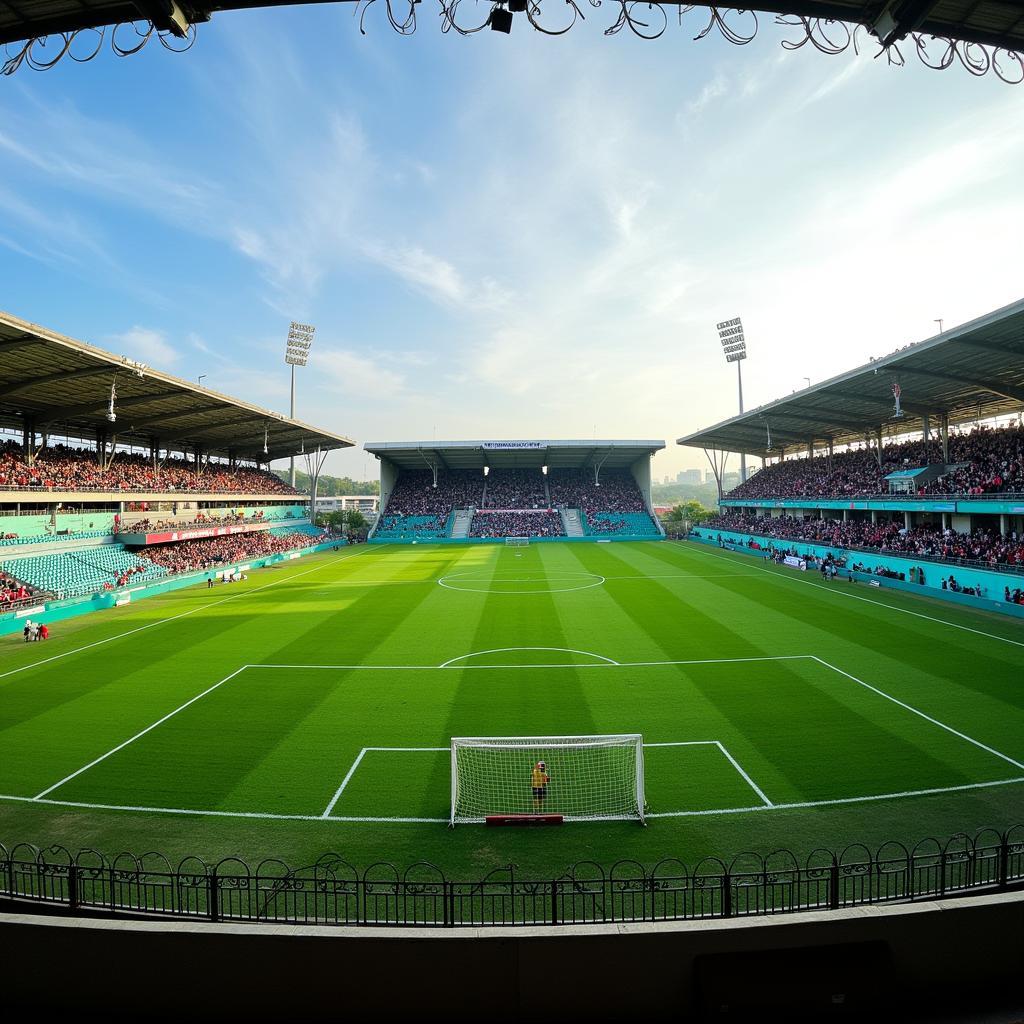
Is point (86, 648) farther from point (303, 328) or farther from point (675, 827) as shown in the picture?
point (303, 328)

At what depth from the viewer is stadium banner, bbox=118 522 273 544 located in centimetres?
4091

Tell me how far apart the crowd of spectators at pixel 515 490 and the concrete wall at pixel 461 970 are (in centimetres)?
7151

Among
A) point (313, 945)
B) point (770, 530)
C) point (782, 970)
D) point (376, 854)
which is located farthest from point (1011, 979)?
point (770, 530)

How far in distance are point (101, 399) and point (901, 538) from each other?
5138 cm

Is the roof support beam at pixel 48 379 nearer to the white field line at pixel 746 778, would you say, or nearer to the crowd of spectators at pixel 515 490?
the white field line at pixel 746 778

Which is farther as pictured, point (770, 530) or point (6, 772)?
point (770, 530)

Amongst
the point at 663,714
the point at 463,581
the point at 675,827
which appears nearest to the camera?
the point at 675,827

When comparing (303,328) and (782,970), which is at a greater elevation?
(303,328)

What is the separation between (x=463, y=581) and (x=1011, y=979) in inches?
1324

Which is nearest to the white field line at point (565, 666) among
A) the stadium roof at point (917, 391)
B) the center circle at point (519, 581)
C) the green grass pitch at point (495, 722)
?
the green grass pitch at point (495, 722)

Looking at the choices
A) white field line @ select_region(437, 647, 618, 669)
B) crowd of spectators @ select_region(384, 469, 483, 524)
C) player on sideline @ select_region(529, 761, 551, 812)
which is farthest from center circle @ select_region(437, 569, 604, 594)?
crowd of spectators @ select_region(384, 469, 483, 524)

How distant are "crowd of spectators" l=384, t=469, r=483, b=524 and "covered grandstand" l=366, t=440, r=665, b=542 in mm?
131

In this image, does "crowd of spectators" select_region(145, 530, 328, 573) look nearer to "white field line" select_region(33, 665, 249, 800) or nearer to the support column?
the support column

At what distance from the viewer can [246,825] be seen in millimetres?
10023
